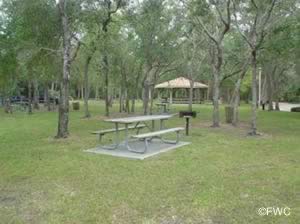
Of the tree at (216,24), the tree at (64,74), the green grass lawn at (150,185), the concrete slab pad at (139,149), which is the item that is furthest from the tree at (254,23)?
the tree at (64,74)

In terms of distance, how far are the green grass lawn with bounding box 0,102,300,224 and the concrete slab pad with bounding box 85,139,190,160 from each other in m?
0.31

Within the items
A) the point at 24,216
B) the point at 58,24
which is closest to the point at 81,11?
the point at 58,24

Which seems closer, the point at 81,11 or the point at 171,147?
the point at 171,147

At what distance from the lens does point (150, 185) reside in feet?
17.2

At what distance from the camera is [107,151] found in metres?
7.97

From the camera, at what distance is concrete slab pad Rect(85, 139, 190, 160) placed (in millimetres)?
7477

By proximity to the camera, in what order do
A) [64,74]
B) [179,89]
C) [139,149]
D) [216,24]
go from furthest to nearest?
1. [179,89]
2. [216,24]
3. [64,74]
4. [139,149]

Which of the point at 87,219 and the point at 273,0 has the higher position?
the point at 273,0

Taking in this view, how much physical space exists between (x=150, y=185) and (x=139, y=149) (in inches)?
119

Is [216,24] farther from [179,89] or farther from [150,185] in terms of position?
[179,89]

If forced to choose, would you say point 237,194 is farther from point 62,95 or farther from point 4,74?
point 4,74

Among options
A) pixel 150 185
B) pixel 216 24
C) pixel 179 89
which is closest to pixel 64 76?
pixel 150 185

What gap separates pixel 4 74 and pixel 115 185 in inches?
550

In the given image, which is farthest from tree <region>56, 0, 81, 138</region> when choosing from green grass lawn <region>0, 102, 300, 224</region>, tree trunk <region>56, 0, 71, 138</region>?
green grass lawn <region>0, 102, 300, 224</region>
